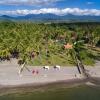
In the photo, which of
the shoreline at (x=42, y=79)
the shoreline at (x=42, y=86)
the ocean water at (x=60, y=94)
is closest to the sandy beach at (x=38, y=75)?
the shoreline at (x=42, y=79)

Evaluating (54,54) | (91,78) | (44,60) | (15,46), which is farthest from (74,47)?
(91,78)

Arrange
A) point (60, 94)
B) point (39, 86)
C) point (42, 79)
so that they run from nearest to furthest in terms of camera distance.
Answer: point (60, 94) < point (39, 86) < point (42, 79)

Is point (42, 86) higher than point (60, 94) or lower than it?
higher

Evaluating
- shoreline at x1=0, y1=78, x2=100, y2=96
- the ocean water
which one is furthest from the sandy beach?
the ocean water

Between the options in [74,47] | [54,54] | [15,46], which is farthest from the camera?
[74,47]

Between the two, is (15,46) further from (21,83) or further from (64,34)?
(64,34)

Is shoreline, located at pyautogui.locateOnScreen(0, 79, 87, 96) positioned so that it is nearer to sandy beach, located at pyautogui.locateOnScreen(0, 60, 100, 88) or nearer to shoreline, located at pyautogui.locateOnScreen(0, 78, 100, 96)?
shoreline, located at pyautogui.locateOnScreen(0, 78, 100, 96)

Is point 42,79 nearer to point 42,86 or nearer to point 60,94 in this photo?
point 42,86

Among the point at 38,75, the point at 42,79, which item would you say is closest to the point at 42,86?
the point at 42,79
